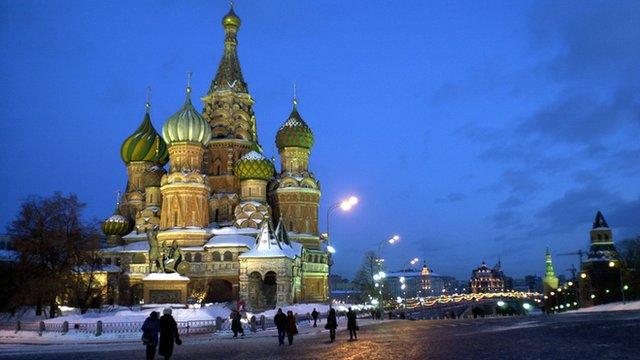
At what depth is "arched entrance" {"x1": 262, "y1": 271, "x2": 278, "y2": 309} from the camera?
54.7 m

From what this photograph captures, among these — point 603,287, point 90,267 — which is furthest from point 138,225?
point 603,287

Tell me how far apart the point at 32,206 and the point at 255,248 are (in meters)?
17.7

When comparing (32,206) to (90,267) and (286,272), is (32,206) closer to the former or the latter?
(90,267)

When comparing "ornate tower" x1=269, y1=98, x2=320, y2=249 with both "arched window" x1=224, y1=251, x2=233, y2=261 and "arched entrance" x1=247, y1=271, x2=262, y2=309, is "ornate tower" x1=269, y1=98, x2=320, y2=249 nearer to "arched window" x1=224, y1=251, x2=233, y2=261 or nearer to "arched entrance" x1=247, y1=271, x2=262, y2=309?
"arched window" x1=224, y1=251, x2=233, y2=261

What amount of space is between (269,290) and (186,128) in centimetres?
1738

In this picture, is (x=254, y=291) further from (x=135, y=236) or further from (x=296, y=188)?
(x=135, y=236)

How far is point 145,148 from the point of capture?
224 ft

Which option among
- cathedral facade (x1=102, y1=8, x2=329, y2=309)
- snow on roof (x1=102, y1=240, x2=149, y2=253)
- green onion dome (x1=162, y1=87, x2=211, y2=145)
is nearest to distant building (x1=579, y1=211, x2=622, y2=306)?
cathedral facade (x1=102, y1=8, x2=329, y2=309)

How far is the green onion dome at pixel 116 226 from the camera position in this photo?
212ft

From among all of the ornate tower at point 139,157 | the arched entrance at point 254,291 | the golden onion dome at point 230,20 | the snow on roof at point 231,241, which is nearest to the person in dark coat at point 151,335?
the arched entrance at point 254,291

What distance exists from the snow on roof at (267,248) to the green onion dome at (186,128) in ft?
42.1

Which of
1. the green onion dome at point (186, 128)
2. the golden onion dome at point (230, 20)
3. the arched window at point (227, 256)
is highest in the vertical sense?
the golden onion dome at point (230, 20)

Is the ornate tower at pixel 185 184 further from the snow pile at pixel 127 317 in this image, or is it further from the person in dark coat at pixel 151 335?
the person in dark coat at pixel 151 335

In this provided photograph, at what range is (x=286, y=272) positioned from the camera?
52125 mm
